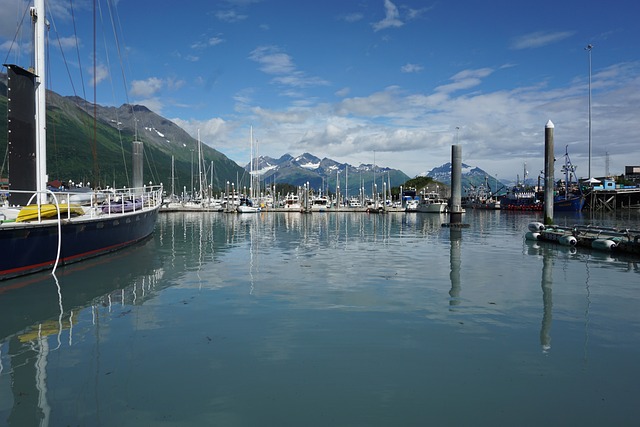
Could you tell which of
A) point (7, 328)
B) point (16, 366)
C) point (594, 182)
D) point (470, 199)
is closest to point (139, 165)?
point (7, 328)

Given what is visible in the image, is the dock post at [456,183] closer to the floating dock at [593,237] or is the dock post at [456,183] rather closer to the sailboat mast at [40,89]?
the floating dock at [593,237]

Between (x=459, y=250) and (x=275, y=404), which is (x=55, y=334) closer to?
(x=275, y=404)

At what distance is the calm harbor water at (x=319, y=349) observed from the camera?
736 cm

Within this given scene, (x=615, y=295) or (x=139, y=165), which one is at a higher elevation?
(x=139, y=165)

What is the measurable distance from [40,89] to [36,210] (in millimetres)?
8517

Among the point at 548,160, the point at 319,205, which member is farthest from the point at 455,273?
the point at 319,205

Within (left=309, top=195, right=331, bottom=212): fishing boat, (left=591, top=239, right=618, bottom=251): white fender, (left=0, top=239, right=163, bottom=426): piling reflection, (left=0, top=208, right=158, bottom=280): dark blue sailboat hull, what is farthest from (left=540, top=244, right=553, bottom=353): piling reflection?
(left=309, top=195, right=331, bottom=212): fishing boat

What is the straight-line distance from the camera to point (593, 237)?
3192 cm

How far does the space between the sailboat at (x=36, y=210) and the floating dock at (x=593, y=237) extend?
3000cm

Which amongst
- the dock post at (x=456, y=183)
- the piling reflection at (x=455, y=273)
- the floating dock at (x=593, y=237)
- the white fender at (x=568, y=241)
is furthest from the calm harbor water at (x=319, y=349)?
the dock post at (x=456, y=183)

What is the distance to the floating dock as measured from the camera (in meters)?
28.3

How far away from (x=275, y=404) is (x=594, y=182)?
13798cm

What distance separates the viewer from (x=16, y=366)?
910 centimetres

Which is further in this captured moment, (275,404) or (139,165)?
(139,165)
